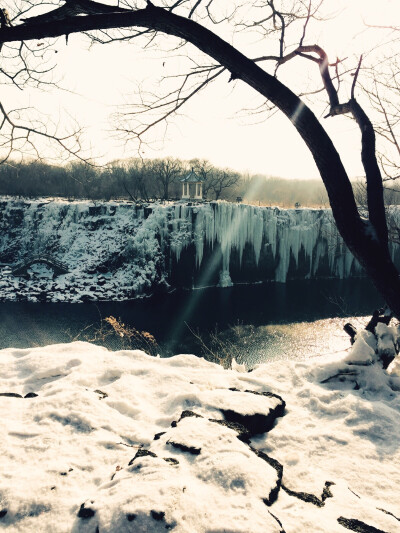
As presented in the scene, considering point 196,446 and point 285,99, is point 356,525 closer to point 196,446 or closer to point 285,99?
point 196,446

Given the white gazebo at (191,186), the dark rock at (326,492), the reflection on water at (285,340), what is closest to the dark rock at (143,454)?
the dark rock at (326,492)

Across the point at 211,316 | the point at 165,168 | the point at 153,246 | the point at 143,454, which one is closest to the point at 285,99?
the point at 143,454

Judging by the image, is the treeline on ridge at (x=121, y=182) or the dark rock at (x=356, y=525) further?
the treeline on ridge at (x=121, y=182)

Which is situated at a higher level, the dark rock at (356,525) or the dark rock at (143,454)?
the dark rock at (143,454)

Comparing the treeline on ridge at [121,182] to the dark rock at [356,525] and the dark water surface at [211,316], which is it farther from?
the dark rock at [356,525]

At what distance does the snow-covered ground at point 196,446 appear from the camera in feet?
4.26

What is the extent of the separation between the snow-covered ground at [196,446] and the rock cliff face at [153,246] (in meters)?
17.6

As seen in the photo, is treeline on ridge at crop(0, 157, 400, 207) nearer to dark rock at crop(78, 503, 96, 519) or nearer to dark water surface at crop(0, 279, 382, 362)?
dark water surface at crop(0, 279, 382, 362)

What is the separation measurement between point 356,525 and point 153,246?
21.4 m

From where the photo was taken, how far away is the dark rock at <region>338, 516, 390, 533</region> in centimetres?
134

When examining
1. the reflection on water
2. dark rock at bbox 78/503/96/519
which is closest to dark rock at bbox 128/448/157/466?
dark rock at bbox 78/503/96/519

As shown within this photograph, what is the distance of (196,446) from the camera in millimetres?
1663

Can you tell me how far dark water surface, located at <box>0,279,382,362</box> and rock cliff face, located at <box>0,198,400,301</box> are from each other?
1945 mm

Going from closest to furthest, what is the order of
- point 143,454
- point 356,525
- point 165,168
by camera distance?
point 356,525, point 143,454, point 165,168
